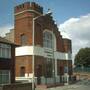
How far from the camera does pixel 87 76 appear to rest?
261ft

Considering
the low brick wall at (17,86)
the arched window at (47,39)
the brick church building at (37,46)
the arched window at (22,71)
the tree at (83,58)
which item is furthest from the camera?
the tree at (83,58)

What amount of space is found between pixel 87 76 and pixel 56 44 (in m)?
26.6

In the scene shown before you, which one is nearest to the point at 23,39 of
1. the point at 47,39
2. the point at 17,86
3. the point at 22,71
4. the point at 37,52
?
the point at 37,52

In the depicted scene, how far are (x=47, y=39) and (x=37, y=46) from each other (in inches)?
229

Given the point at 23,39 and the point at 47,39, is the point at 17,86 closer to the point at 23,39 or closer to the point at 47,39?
the point at 23,39

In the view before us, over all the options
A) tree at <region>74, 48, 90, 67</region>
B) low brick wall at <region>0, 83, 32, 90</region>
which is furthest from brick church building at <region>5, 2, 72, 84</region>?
tree at <region>74, 48, 90, 67</region>

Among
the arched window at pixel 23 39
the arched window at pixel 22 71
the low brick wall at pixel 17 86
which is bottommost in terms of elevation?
the low brick wall at pixel 17 86

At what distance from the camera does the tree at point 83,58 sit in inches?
3720

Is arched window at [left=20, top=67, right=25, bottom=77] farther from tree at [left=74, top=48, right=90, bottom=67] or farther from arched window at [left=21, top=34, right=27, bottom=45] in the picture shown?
tree at [left=74, top=48, right=90, bottom=67]

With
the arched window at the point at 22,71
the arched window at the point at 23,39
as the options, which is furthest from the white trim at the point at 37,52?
the arched window at the point at 22,71

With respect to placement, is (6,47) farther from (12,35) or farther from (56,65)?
(56,65)

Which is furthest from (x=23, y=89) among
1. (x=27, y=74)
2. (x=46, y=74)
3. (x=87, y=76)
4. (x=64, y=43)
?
(x=87, y=76)

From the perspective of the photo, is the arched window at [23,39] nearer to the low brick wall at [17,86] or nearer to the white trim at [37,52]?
the white trim at [37,52]

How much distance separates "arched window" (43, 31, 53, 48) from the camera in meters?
52.9
